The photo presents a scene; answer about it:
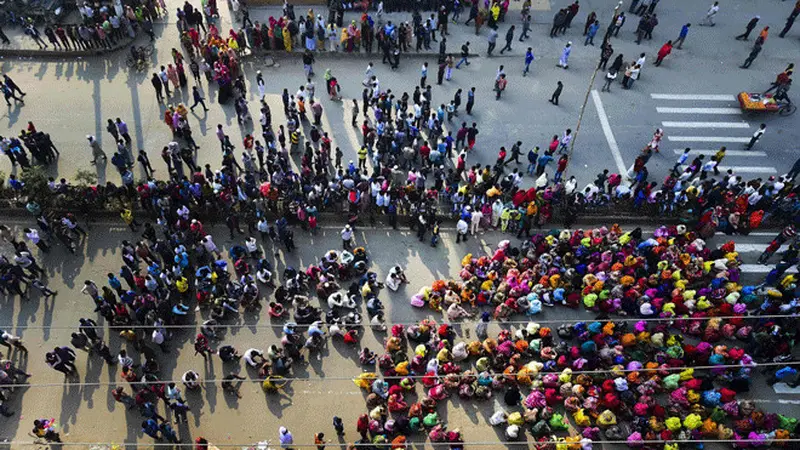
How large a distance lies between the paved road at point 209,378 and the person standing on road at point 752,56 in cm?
1376

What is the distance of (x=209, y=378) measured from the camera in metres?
17.8

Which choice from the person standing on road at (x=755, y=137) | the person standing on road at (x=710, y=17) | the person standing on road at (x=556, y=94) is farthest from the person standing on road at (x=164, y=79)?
the person standing on road at (x=710, y=17)

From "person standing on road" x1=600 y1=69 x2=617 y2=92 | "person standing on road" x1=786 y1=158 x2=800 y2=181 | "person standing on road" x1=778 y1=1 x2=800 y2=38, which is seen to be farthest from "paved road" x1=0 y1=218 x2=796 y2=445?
"person standing on road" x1=778 y1=1 x2=800 y2=38

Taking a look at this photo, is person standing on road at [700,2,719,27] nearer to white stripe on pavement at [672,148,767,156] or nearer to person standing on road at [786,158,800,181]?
white stripe on pavement at [672,148,767,156]

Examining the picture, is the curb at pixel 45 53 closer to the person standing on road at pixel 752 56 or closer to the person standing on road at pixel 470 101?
the person standing on road at pixel 470 101

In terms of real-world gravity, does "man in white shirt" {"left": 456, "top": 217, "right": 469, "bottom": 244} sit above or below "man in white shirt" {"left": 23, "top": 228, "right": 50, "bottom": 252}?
above

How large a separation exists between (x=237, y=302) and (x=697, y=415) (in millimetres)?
14928

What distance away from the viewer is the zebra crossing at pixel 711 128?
81.5 feet

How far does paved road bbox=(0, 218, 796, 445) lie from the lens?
16.9 m

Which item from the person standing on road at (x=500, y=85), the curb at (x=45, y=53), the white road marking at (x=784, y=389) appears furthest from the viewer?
the curb at (x=45, y=53)

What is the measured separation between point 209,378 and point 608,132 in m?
19.9

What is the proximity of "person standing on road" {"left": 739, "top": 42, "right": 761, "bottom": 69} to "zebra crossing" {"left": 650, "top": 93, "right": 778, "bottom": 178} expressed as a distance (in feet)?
9.02

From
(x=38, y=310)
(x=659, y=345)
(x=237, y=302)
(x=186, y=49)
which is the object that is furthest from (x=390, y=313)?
(x=186, y=49)

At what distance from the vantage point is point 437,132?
24375mm
